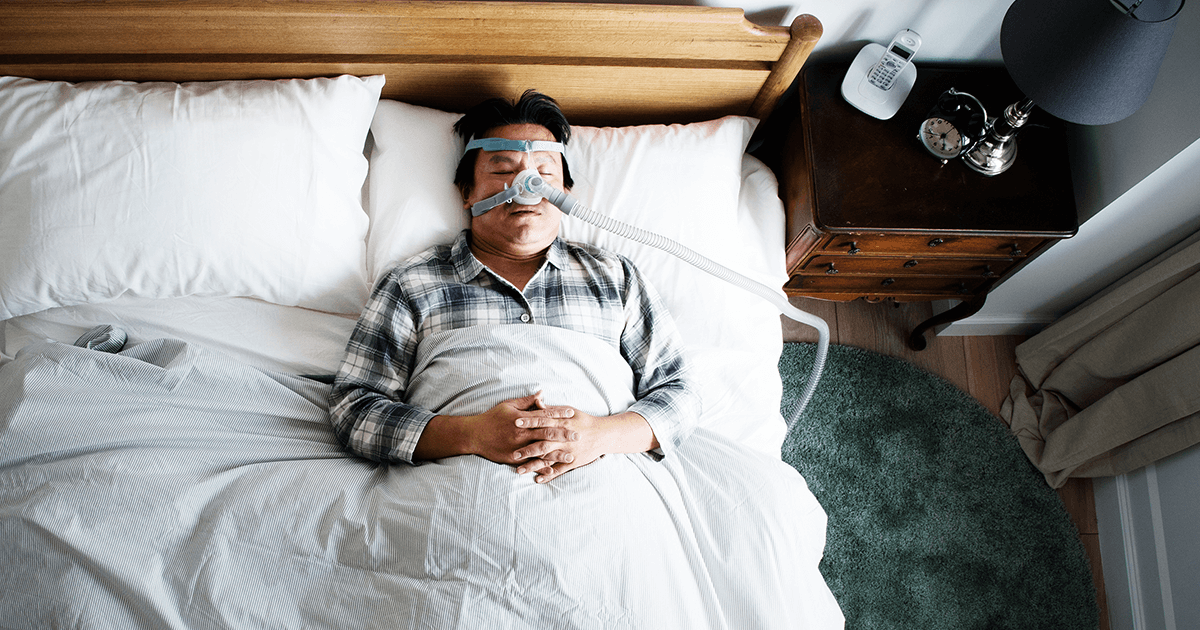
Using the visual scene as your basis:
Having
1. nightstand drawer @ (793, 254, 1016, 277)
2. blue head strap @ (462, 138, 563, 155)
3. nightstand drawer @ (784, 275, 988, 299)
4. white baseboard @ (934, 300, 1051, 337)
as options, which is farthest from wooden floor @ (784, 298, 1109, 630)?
blue head strap @ (462, 138, 563, 155)

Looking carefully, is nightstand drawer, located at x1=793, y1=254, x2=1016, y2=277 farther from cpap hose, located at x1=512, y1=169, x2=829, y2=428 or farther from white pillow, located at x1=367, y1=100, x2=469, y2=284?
white pillow, located at x1=367, y1=100, x2=469, y2=284

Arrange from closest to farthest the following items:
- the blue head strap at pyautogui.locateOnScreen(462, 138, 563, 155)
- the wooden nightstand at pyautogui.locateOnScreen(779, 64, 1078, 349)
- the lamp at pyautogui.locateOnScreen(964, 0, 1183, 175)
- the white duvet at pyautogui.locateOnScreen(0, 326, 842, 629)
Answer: the white duvet at pyautogui.locateOnScreen(0, 326, 842, 629)
the lamp at pyautogui.locateOnScreen(964, 0, 1183, 175)
the blue head strap at pyautogui.locateOnScreen(462, 138, 563, 155)
the wooden nightstand at pyautogui.locateOnScreen(779, 64, 1078, 349)

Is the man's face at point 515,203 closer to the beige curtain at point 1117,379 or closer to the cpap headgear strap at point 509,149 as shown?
the cpap headgear strap at point 509,149

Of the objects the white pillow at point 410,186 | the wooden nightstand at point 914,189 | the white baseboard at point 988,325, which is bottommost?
the white baseboard at point 988,325

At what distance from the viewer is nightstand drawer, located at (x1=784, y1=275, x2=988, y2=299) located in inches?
73.0

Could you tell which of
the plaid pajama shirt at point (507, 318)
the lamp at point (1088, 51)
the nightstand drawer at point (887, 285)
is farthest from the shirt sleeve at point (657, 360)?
the lamp at point (1088, 51)

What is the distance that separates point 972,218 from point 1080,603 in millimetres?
1120

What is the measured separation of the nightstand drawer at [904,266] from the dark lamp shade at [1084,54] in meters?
0.52

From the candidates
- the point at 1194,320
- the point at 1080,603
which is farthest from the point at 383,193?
the point at 1080,603

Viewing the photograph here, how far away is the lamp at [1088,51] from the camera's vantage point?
115 centimetres

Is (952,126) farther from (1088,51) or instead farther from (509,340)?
(509,340)

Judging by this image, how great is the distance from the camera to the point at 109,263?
133 centimetres

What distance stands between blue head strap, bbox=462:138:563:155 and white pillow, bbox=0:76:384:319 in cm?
30

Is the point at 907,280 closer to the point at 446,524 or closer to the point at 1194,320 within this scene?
the point at 1194,320
